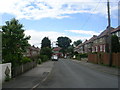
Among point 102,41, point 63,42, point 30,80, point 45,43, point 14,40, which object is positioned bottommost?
point 30,80

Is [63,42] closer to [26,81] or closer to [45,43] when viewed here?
[45,43]

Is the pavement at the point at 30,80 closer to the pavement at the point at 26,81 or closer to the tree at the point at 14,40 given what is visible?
the pavement at the point at 26,81

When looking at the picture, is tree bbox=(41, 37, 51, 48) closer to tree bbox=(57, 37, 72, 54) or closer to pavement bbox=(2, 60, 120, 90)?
tree bbox=(57, 37, 72, 54)

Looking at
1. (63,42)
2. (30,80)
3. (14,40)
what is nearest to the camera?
(30,80)

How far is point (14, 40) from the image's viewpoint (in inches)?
683

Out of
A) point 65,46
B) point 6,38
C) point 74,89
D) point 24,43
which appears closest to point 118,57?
point 24,43

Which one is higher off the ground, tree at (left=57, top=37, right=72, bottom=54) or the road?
tree at (left=57, top=37, right=72, bottom=54)

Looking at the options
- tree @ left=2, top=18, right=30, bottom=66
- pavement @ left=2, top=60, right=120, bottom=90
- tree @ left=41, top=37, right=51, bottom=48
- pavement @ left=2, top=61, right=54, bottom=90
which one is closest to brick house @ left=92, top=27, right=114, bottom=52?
pavement @ left=2, top=60, right=120, bottom=90

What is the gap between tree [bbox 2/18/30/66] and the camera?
1700cm

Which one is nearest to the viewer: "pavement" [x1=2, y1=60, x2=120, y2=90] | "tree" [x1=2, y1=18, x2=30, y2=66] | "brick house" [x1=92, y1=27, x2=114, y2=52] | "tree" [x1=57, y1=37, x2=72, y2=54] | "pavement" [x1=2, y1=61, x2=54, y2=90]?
"pavement" [x1=2, y1=61, x2=54, y2=90]

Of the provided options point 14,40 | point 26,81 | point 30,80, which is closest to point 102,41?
point 14,40

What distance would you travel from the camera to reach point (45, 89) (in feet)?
34.5

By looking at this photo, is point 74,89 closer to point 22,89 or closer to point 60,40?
point 22,89

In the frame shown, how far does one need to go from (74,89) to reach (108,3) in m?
19.9
